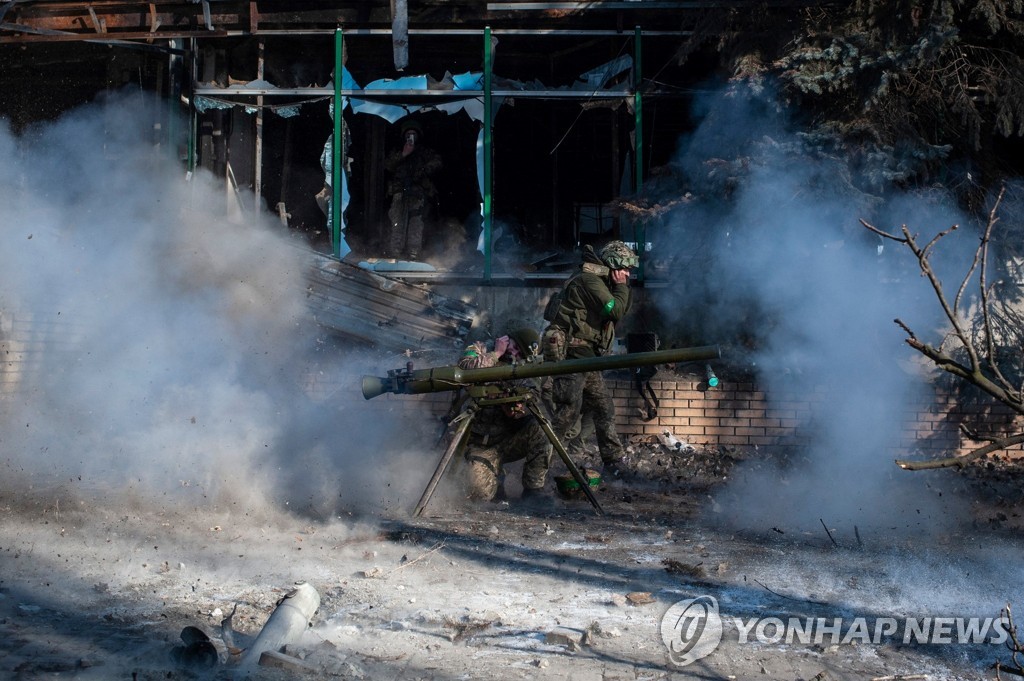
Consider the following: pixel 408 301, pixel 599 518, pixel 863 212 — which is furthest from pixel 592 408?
pixel 863 212

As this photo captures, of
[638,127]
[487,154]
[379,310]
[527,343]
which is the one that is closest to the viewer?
[527,343]

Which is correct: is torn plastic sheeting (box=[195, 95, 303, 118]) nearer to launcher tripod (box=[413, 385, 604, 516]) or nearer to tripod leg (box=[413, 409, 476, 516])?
launcher tripod (box=[413, 385, 604, 516])

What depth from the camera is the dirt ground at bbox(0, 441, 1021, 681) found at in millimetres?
3650

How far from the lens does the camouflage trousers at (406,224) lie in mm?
9812

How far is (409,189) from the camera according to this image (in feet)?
33.0

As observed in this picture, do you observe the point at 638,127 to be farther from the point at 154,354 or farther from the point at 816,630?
the point at 816,630

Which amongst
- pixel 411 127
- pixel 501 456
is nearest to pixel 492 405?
pixel 501 456

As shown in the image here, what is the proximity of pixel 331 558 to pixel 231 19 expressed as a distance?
6336 millimetres

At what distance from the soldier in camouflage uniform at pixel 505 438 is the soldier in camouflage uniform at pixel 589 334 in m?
0.41

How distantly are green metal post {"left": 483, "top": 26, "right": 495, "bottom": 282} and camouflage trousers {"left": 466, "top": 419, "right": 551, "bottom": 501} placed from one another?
2424 millimetres

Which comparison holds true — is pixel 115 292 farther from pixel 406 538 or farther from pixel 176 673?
pixel 176 673

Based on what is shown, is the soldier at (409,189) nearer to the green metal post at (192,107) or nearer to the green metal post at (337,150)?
the green metal post at (337,150)

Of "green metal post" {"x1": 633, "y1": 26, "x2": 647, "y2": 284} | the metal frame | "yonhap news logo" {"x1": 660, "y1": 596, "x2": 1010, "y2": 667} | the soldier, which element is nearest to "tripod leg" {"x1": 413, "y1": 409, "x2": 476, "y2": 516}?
"yonhap news logo" {"x1": 660, "y1": 596, "x2": 1010, "y2": 667}

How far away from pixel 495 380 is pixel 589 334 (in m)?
1.67
